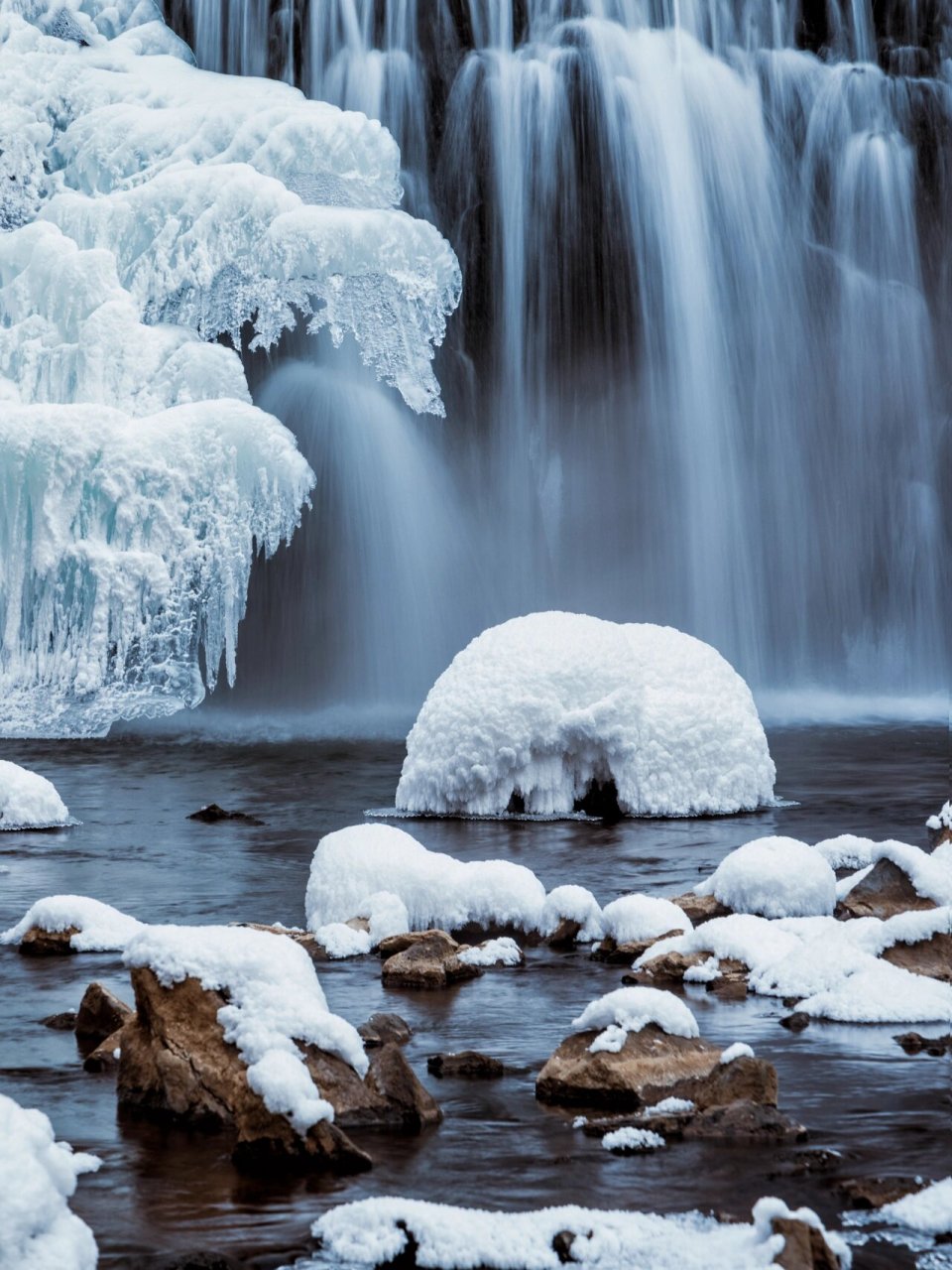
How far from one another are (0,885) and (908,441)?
27638 millimetres

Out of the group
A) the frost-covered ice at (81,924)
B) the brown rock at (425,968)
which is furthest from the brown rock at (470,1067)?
the frost-covered ice at (81,924)

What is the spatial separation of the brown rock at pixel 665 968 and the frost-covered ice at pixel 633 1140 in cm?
257

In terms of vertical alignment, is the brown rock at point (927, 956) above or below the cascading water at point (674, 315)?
below

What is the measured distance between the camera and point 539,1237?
3938 mm

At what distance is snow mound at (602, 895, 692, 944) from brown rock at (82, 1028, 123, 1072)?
3.01m

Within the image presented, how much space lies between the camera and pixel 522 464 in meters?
35.0

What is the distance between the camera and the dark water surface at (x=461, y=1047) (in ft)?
14.3

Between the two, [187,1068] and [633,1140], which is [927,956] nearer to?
[633,1140]

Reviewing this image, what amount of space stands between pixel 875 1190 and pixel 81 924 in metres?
5.10

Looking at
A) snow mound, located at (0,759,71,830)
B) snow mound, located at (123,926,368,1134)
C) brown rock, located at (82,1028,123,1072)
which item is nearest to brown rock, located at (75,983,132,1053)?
brown rock, located at (82,1028,123,1072)

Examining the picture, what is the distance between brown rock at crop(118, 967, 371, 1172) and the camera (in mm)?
4875

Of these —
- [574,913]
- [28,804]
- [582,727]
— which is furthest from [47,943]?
[28,804]

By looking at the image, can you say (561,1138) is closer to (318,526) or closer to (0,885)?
(0,885)

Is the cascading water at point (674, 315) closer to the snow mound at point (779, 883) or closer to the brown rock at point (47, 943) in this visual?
the snow mound at point (779, 883)
